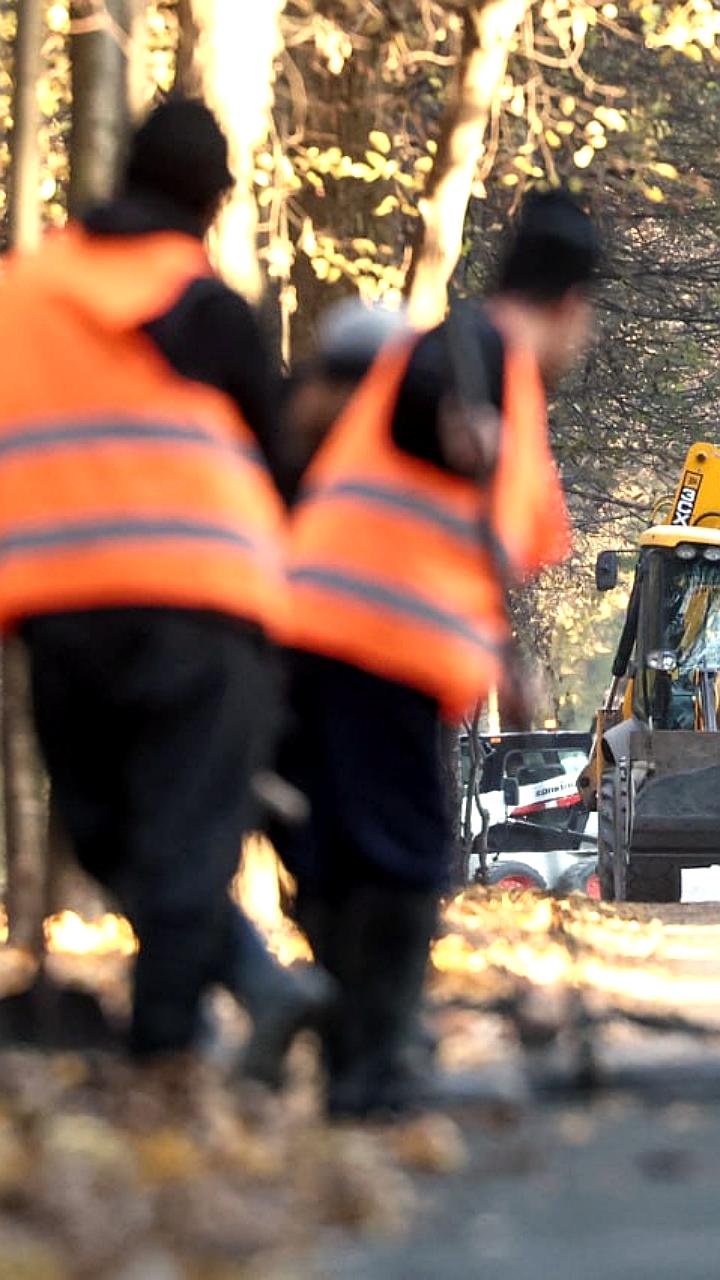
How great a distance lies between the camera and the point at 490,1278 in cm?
401

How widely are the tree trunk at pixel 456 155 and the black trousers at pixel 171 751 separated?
6.95 m

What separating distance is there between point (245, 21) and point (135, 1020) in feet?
21.0

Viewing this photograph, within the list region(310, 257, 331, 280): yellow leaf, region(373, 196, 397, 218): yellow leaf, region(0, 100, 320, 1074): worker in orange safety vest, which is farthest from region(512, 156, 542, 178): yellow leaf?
region(0, 100, 320, 1074): worker in orange safety vest

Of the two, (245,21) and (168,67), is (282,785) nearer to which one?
(245,21)

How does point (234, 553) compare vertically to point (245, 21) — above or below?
below

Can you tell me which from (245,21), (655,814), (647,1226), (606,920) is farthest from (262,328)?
Result: (655,814)

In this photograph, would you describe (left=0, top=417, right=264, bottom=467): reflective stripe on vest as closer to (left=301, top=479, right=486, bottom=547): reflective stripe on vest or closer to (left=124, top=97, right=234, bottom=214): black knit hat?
(left=301, top=479, right=486, bottom=547): reflective stripe on vest

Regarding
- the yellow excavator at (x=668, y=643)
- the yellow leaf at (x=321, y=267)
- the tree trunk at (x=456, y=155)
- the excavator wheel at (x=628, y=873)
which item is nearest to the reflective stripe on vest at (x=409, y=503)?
the tree trunk at (x=456, y=155)

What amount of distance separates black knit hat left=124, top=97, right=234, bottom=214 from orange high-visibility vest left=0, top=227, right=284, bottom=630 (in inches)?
7.9

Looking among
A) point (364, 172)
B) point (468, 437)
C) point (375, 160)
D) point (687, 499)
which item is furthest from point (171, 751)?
point (687, 499)

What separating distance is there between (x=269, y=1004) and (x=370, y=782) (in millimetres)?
465

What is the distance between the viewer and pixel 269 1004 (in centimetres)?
534

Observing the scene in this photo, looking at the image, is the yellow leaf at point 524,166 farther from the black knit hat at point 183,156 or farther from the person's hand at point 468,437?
the person's hand at point 468,437

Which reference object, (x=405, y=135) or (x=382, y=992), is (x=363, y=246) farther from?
(x=382, y=992)
